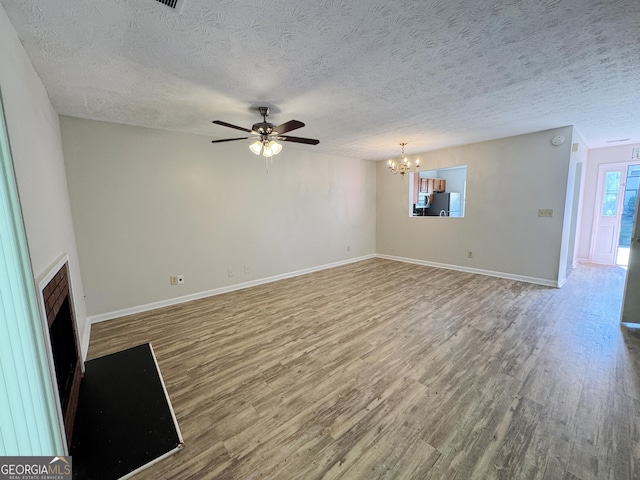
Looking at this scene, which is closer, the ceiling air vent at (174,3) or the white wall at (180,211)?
the ceiling air vent at (174,3)

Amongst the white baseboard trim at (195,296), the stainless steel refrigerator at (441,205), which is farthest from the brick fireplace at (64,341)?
the stainless steel refrigerator at (441,205)

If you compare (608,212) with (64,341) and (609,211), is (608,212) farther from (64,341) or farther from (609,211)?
(64,341)

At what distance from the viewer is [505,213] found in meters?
4.63

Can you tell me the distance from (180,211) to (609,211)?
27.2 ft

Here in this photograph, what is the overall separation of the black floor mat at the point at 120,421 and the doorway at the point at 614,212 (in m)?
8.04

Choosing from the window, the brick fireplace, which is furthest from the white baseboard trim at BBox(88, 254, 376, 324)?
the window

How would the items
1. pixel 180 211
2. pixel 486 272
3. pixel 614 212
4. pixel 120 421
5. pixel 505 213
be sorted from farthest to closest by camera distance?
pixel 614 212 → pixel 486 272 → pixel 505 213 → pixel 180 211 → pixel 120 421

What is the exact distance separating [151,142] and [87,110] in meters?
0.74

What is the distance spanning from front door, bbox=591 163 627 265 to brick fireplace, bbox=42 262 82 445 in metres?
8.56

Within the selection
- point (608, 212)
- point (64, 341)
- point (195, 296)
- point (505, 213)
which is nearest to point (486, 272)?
point (505, 213)

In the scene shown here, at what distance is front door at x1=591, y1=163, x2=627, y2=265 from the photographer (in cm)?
527

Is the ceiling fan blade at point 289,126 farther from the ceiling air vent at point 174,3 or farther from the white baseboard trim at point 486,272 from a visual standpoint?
the white baseboard trim at point 486,272

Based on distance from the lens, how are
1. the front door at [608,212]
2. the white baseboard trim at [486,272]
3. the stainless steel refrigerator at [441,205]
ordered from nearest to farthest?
the white baseboard trim at [486,272] < the front door at [608,212] < the stainless steel refrigerator at [441,205]

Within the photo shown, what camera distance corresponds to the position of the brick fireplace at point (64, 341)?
1.55m
